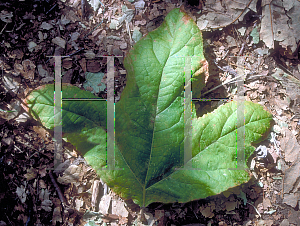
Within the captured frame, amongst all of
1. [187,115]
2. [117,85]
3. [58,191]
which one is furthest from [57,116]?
[187,115]

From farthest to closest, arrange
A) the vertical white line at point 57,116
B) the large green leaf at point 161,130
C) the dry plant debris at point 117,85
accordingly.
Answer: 1. the dry plant debris at point 117,85
2. the vertical white line at point 57,116
3. the large green leaf at point 161,130

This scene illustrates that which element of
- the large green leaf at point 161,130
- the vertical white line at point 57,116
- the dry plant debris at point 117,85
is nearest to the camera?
the large green leaf at point 161,130

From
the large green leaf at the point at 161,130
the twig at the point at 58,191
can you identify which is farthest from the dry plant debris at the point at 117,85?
the large green leaf at the point at 161,130

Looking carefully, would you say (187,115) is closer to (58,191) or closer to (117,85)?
(117,85)

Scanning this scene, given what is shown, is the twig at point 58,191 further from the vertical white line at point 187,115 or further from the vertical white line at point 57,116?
the vertical white line at point 187,115

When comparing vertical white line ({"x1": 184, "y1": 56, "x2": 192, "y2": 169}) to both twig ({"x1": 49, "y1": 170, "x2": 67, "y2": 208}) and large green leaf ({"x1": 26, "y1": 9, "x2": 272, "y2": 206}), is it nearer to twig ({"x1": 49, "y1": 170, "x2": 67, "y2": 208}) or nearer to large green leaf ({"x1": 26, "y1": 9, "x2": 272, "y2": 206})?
large green leaf ({"x1": 26, "y1": 9, "x2": 272, "y2": 206})

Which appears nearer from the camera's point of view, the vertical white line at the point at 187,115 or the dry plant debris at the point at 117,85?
the vertical white line at the point at 187,115

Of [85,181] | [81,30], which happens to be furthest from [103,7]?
[85,181]

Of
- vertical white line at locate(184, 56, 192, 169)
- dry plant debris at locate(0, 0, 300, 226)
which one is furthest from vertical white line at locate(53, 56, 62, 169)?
vertical white line at locate(184, 56, 192, 169)

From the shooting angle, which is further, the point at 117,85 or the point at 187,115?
the point at 117,85
